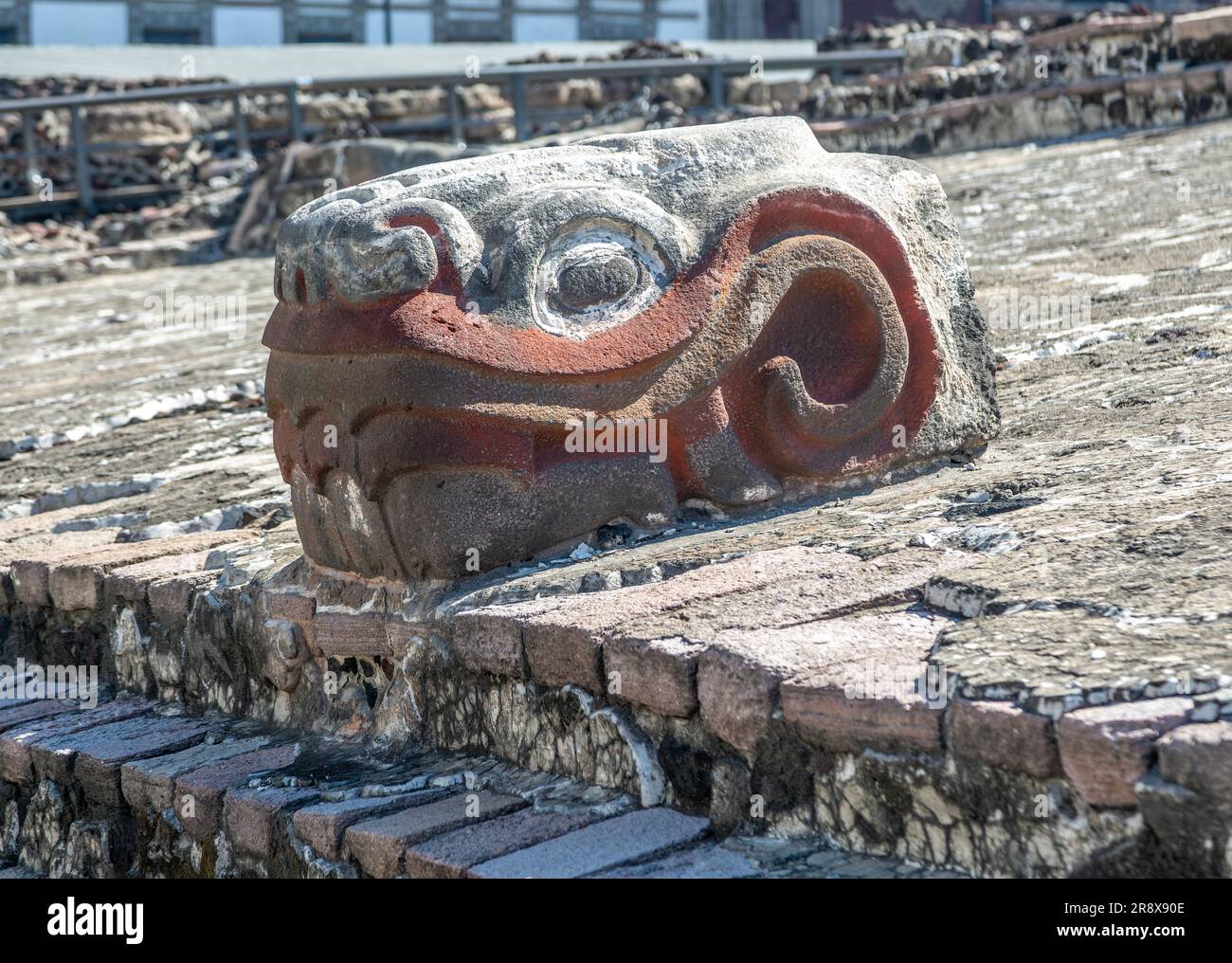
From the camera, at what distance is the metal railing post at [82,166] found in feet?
42.8

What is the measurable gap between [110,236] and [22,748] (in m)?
9.48

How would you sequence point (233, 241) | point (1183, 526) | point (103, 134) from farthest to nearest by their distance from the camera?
point (103, 134), point (233, 241), point (1183, 526)

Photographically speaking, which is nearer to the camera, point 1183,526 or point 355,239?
point 1183,526

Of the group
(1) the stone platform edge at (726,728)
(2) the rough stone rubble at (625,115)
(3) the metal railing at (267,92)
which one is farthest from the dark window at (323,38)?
(1) the stone platform edge at (726,728)

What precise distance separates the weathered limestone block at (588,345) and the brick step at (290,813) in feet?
1.51

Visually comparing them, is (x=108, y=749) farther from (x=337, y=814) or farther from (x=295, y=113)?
(x=295, y=113)

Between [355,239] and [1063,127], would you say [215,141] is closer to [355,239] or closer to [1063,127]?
[1063,127]

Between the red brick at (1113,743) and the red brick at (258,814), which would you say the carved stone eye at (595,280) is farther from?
the red brick at (1113,743)

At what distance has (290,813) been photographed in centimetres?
294

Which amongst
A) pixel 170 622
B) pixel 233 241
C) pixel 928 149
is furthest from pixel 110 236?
pixel 170 622

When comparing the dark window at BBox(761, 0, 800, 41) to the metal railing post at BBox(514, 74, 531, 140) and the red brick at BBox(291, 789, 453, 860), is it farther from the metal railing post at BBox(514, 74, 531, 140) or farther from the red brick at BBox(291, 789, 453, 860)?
the red brick at BBox(291, 789, 453, 860)

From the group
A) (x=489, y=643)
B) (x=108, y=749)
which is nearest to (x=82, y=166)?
(x=108, y=749)
